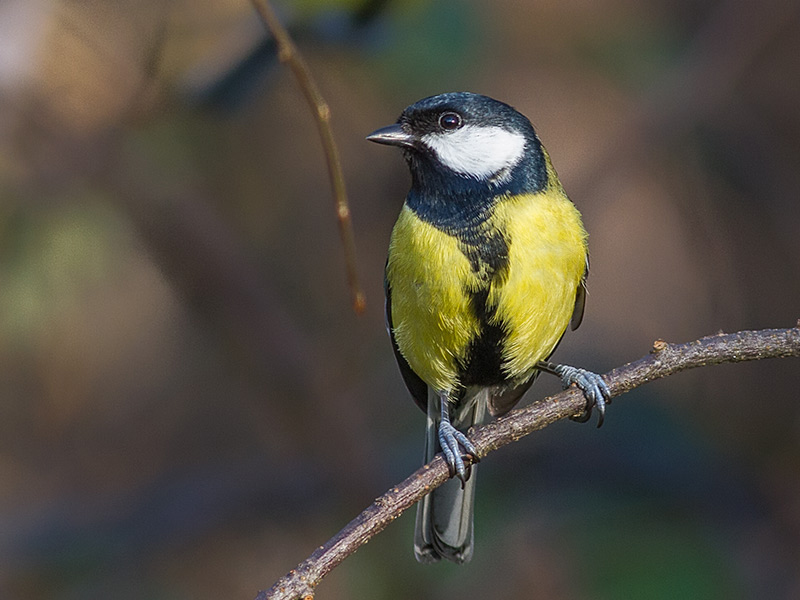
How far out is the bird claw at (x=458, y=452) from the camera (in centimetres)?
232

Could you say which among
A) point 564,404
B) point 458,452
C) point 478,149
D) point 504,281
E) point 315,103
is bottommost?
point 458,452

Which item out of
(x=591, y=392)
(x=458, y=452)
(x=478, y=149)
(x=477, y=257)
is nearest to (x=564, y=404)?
(x=591, y=392)

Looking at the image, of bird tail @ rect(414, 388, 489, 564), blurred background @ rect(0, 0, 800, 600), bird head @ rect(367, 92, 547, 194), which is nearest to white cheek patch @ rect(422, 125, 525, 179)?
bird head @ rect(367, 92, 547, 194)

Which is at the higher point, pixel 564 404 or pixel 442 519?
pixel 564 404

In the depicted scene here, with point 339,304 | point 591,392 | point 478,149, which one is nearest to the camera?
point 591,392

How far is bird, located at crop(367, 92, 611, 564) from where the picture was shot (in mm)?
2422

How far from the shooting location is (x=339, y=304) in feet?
15.1

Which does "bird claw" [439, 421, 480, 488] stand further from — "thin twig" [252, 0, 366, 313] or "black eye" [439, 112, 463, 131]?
"black eye" [439, 112, 463, 131]

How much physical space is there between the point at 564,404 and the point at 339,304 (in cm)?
246

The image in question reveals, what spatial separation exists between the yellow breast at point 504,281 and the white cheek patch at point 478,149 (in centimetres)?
11

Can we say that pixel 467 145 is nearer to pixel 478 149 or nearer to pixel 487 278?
pixel 478 149

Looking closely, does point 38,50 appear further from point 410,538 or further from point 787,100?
point 787,100

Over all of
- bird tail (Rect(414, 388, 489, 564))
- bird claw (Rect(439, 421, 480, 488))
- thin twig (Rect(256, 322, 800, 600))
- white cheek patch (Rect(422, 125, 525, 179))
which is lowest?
bird tail (Rect(414, 388, 489, 564))

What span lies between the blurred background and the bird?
3.92 ft
